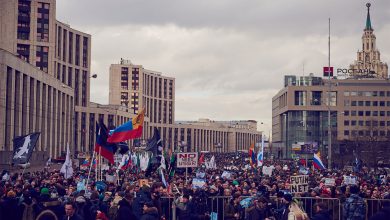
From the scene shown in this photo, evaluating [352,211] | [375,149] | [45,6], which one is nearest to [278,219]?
[352,211]

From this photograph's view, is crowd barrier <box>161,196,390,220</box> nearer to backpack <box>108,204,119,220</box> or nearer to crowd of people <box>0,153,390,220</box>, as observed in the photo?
crowd of people <box>0,153,390,220</box>

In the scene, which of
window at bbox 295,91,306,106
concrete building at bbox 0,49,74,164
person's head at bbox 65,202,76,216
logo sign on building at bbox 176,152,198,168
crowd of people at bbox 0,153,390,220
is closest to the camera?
person's head at bbox 65,202,76,216

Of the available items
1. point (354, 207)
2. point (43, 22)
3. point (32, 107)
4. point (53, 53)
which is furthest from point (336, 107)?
point (354, 207)

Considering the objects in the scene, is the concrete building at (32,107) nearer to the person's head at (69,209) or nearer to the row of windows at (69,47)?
the row of windows at (69,47)

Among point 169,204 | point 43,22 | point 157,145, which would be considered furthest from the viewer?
point 43,22

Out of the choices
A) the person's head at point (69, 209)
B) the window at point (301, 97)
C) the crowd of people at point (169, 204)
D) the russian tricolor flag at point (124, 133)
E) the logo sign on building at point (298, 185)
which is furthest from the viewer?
the window at point (301, 97)

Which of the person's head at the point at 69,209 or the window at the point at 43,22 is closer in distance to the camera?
the person's head at the point at 69,209

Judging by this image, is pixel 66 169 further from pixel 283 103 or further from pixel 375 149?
pixel 283 103

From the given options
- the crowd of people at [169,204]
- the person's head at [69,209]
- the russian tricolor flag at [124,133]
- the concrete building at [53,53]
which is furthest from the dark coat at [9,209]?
the concrete building at [53,53]

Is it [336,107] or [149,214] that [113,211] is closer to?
[149,214]

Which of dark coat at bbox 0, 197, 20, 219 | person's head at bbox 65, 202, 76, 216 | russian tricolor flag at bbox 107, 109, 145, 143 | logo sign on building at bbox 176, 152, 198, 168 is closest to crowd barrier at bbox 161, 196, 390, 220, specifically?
logo sign on building at bbox 176, 152, 198, 168

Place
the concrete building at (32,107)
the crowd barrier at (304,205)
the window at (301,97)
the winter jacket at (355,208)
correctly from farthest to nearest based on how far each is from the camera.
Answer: the window at (301,97)
the concrete building at (32,107)
the crowd barrier at (304,205)
the winter jacket at (355,208)

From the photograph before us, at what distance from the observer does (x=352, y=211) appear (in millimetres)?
16578

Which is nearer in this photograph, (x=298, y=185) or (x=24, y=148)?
(x=298, y=185)
